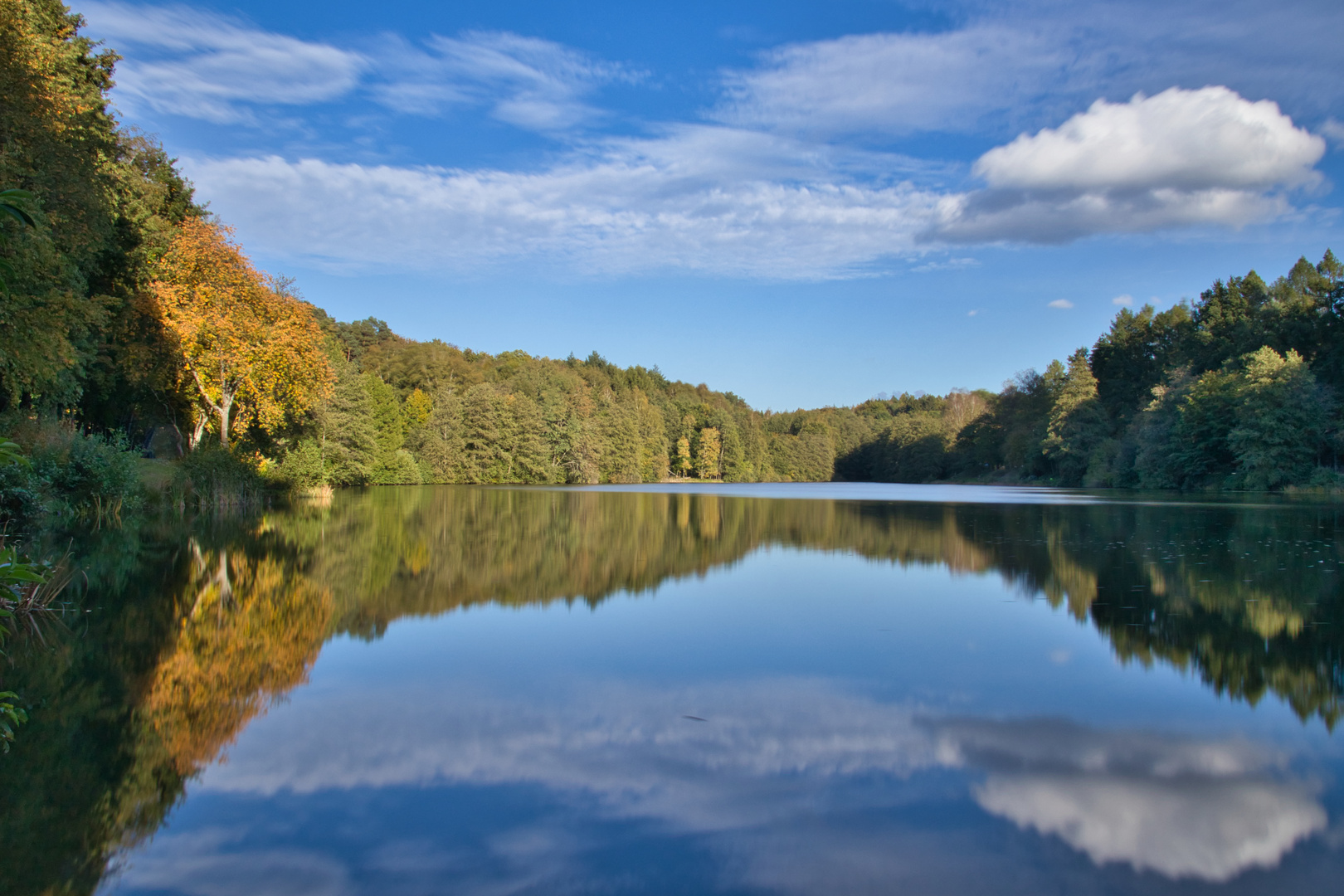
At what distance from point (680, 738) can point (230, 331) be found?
2449cm

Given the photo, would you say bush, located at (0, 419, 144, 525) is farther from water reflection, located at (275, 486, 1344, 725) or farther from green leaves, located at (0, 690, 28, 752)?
green leaves, located at (0, 690, 28, 752)

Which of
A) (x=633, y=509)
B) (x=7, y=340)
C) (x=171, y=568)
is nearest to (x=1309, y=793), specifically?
(x=171, y=568)

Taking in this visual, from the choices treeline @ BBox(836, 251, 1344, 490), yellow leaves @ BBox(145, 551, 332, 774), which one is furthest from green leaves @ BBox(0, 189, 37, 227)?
treeline @ BBox(836, 251, 1344, 490)

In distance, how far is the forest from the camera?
51.9ft

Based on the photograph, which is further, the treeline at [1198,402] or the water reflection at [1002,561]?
the treeline at [1198,402]

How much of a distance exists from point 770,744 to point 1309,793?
95.8 inches

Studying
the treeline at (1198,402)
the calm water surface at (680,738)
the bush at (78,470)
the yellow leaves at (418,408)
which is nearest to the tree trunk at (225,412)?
the bush at (78,470)

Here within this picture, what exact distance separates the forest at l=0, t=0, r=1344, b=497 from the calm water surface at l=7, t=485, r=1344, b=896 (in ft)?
8.42

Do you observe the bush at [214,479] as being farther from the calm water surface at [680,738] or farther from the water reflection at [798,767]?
the water reflection at [798,767]

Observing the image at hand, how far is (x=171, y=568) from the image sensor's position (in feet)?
34.1

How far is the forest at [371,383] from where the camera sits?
51.9ft

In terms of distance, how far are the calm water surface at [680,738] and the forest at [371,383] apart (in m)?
2.56

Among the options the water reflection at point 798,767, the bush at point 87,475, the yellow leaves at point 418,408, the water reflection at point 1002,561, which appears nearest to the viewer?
the water reflection at point 798,767

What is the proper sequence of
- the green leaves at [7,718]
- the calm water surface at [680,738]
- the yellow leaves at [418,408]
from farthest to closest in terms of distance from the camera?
the yellow leaves at [418,408] → the calm water surface at [680,738] → the green leaves at [7,718]
